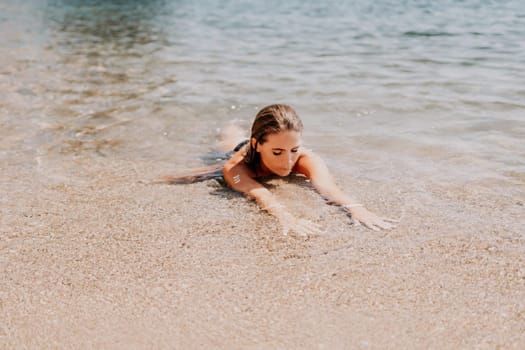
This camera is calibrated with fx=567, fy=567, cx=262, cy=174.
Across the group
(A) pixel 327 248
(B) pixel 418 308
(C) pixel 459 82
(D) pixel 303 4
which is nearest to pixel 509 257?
(B) pixel 418 308

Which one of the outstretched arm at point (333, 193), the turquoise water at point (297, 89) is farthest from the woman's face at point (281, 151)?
the turquoise water at point (297, 89)

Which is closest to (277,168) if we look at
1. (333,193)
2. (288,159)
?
(288,159)

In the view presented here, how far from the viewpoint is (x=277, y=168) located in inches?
164

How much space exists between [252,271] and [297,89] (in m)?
4.75

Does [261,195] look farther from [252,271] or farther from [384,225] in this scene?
[252,271]

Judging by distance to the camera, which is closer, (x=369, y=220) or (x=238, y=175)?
(x=369, y=220)

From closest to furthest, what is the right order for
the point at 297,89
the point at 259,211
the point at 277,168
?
1. the point at 259,211
2. the point at 277,168
3. the point at 297,89

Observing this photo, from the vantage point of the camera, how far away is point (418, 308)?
2.50 m

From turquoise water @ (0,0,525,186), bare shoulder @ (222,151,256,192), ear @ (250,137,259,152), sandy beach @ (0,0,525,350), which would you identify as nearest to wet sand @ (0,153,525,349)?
sandy beach @ (0,0,525,350)

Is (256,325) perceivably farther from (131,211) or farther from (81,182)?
(81,182)

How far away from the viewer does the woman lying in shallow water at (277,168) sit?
3627mm

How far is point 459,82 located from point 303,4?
12779 mm

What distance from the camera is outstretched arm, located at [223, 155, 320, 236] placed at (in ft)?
11.1

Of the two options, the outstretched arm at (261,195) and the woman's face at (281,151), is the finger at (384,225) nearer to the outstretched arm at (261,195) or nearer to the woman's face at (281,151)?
the outstretched arm at (261,195)
